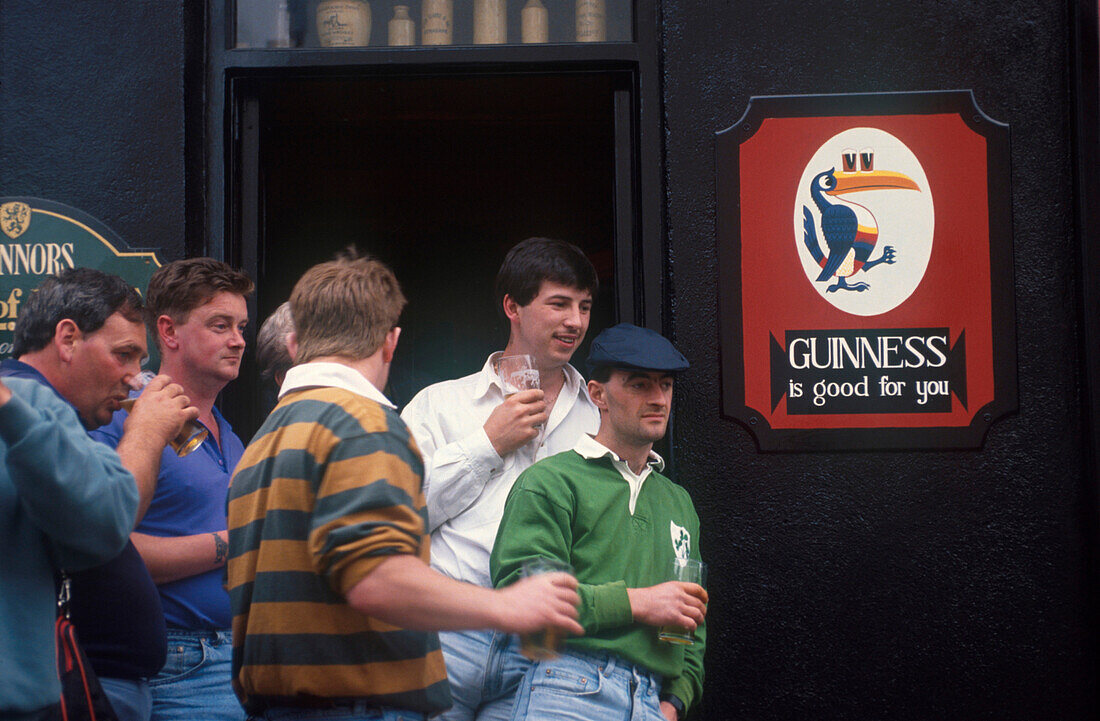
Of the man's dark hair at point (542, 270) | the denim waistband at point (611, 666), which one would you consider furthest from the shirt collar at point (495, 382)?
the denim waistband at point (611, 666)

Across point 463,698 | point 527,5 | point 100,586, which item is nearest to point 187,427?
point 100,586

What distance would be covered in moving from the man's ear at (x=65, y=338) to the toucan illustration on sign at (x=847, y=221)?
2.47 metres

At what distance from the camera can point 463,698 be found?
9.16ft

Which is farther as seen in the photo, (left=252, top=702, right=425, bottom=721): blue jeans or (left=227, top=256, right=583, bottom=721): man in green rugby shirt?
(left=252, top=702, right=425, bottom=721): blue jeans

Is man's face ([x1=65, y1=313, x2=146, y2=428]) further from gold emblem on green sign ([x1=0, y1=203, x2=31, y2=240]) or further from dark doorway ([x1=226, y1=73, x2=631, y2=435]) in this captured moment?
dark doorway ([x1=226, y1=73, x2=631, y2=435])

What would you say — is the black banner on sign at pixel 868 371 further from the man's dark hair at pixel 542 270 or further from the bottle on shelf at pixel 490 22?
the bottle on shelf at pixel 490 22

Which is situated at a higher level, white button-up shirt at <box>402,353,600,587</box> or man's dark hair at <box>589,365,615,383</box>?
man's dark hair at <box>589,365,615,383</box>

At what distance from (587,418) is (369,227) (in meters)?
3.34

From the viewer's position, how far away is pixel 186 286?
3109 millimetres

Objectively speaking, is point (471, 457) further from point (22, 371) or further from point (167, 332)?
point (22, 371)

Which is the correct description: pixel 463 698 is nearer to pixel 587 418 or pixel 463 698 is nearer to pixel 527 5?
pixel 587 418

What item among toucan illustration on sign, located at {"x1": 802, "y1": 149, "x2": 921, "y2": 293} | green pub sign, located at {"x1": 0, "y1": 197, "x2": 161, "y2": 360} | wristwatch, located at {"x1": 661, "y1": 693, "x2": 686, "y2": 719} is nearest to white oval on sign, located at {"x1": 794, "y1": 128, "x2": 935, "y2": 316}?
toucan illustration on sign, located at {"x1": 802, "y1": 149, "x2": 921, "y2": 293}

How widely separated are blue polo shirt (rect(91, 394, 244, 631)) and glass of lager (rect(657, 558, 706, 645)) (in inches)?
47.8

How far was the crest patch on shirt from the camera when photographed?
2.83m
